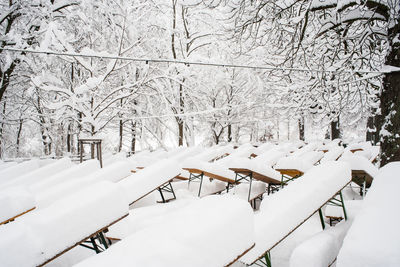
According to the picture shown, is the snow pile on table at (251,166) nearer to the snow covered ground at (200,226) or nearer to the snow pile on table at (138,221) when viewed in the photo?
the snow covered ground at (200,226)

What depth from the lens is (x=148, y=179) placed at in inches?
171

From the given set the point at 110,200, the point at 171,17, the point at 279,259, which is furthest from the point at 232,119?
the point at 110,200

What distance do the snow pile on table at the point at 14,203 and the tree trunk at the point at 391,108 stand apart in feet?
18.6

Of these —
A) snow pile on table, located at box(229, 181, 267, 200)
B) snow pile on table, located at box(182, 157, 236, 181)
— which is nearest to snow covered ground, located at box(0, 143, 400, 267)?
snow pile on table, located at box(182, 157, 236, 181)

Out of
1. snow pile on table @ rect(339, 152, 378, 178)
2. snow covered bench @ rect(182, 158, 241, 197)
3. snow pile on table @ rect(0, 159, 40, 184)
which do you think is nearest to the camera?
snow pile on table @ rect(339, 152, 378, 178)

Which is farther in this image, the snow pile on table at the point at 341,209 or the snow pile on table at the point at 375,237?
the snow pile on table at the point at 341,209

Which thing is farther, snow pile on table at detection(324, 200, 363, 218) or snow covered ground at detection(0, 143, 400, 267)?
snow pile on table at detection(324, 200, 363, 218)

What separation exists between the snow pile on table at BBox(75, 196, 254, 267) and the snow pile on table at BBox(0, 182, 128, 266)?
63cm

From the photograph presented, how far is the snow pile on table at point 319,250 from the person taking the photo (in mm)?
2520

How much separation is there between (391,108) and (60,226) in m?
5.47

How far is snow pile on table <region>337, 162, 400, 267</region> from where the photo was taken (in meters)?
1.32

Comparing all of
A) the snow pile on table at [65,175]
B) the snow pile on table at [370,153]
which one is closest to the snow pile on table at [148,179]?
the snow pile on table at [65,175]

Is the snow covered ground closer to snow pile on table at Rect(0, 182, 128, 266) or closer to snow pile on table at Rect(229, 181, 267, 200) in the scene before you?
snow pile on table at Rect(0, 182, 128, 266)

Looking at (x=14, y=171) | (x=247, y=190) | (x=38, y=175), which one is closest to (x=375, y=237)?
(x=247, y=190)
